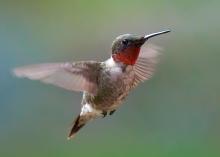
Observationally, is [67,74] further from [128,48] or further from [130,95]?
[130,95]

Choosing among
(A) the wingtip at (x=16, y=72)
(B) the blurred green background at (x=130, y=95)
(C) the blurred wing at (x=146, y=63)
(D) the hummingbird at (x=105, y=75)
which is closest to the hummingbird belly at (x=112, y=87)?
(D) the hummingbird at (x=105, y=75)

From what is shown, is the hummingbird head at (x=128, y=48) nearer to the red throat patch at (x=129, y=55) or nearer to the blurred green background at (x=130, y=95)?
the red throat patch at (x=129, y=55)

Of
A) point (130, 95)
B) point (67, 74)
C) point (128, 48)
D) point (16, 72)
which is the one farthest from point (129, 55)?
point (130, 95)

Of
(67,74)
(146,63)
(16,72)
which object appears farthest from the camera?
(146,63)

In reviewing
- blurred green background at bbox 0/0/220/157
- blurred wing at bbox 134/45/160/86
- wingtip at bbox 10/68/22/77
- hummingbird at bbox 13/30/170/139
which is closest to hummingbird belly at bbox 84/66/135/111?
hummingbird at bbox 13/30/170/139

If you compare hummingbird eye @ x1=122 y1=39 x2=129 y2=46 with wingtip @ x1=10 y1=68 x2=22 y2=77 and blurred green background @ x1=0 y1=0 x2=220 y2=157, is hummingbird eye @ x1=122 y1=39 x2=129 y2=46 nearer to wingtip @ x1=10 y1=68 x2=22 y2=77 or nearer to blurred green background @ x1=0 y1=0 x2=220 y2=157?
wingtip @ x1=10 y1=68 x2=22 y2=77
